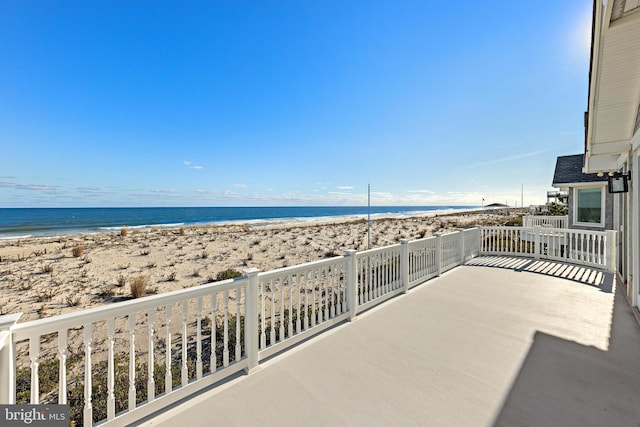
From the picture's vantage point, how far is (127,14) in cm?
591

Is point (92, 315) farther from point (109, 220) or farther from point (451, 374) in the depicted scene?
point (109, 220)

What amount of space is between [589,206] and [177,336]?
12.6 m

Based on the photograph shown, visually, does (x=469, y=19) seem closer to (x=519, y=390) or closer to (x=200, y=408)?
(x=519, y=390)

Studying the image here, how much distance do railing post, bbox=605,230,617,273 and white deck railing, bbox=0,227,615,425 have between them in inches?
1.0

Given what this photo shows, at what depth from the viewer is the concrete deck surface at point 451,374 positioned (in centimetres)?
183

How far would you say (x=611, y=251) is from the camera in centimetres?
564

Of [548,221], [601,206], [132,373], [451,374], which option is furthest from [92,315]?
[548,221]

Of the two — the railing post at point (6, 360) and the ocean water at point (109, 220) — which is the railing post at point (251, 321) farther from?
the ocean water at point (109, 220)

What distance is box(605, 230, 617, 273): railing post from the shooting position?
5569 millimetres

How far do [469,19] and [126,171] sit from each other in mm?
27764

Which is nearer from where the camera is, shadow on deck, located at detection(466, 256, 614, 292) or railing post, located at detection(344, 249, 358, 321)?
railing post, located at detection(344, 249, 358, 321)

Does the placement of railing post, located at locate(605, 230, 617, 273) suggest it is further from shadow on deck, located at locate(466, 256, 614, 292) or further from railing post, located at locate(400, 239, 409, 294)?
railing post, located at locate(400, 239, 409, 294)

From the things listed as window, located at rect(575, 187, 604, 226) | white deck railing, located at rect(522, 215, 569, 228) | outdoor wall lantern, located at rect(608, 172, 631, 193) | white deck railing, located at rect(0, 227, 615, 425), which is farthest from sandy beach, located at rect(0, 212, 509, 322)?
outdoor wall lantern, located at rect(608, 172, 631, 193)

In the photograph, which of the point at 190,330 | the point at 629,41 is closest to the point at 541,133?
the point at 629,41
